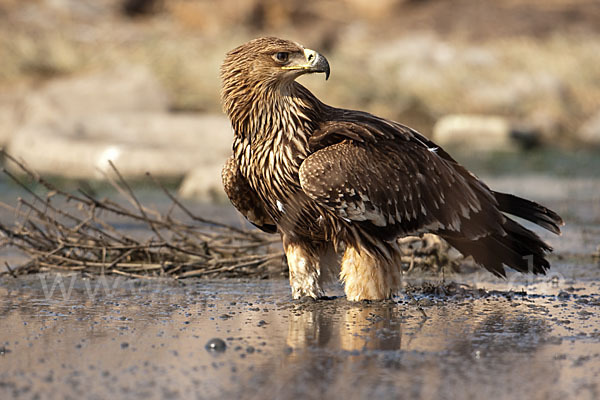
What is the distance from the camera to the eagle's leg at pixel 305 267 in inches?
216

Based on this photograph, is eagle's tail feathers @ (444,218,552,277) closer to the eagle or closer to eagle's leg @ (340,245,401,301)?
the eagle

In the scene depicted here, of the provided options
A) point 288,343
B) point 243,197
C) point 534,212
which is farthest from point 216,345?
point 534,212

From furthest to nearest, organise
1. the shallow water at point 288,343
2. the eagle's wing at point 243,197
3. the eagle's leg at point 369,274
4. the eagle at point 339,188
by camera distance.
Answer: the eagle's wing at point 243,197
the eagle's leg at point 369,274
the eagle at point 339,188
the shallow water at point 288,343

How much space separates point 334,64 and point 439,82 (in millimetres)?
1927

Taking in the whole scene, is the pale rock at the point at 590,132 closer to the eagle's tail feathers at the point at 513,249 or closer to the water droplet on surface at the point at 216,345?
the eagle's tail feathers at the point at 513,249

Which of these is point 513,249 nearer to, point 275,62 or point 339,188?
point 339,188

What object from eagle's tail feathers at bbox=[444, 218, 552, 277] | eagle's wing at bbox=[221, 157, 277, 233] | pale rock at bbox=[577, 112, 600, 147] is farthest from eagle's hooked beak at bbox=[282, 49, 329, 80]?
pale rock at bbox=[577, 112, 600, 147]

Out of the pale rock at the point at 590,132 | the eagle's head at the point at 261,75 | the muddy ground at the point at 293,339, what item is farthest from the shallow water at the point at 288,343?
the pale rock at the point at 590,132

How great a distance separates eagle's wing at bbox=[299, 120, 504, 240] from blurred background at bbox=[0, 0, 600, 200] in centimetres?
452

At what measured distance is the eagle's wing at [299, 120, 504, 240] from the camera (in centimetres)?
511

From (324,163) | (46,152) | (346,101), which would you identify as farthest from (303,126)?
(346,101)

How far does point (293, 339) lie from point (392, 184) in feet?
3.96

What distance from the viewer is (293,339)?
4.48 meters

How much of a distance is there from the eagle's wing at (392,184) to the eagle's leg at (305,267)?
417mm
